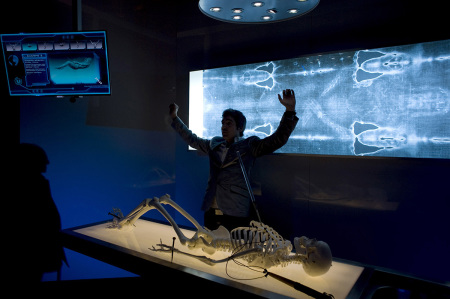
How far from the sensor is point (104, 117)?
12.0 ft

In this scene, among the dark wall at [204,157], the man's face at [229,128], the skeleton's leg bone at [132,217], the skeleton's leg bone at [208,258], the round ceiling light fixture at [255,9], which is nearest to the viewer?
the skeleton's leg bone at [208,258]

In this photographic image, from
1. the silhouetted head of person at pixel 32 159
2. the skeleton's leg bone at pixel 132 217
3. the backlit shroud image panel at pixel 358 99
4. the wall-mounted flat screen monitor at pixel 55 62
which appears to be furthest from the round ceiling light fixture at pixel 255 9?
the silhouetted head of person at pixel 32 159

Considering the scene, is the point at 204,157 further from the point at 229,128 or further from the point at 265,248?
the point at 265,248

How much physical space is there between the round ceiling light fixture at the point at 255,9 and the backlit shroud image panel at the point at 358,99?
1600 mm

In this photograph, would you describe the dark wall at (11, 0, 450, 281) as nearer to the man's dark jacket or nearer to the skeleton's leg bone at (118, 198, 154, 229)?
the man's dark jacket

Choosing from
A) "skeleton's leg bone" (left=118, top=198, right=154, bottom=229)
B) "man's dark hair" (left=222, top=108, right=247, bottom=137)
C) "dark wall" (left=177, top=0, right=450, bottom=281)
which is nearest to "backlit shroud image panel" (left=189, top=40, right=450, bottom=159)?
"dark wall" (left=177, top=0, right=450, bottom=281)

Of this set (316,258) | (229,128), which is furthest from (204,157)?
(316,258)

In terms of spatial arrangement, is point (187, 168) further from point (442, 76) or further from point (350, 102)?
point (442, 76)

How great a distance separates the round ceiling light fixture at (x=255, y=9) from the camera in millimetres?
1619

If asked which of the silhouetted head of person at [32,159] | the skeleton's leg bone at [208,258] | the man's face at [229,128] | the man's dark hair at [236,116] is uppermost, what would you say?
the man's dark hair at [236,116]

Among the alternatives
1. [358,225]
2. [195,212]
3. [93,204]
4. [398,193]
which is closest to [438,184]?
[398,193]

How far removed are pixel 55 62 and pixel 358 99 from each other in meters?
2.69

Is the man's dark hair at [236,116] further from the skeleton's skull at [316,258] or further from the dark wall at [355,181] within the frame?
the skeleton's skull at [316,258]

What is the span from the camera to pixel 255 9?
1.69 meters
